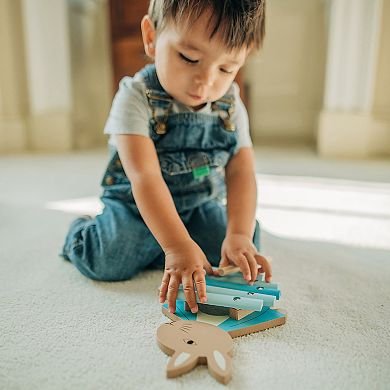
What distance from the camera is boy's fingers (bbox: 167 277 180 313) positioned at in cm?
53

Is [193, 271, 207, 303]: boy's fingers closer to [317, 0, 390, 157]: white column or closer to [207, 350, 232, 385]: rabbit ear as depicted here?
[207, 350, 232, 385]: rabbit ear

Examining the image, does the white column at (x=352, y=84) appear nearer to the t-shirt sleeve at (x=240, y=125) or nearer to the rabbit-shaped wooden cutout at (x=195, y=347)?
the t-shirt sleeve at (x=240, y=125)

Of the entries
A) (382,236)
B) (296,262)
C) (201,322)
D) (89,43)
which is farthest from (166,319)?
(89,43)

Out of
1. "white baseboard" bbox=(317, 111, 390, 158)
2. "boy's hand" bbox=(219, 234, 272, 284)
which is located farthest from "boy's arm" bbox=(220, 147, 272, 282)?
"white baseboard" bbox=(317, 111, 390, 158)

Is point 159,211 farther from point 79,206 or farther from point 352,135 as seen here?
point 352,135

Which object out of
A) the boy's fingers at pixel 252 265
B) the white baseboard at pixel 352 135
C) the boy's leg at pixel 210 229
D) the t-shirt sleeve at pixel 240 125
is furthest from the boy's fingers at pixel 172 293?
the white baseboard at pixel 352 135

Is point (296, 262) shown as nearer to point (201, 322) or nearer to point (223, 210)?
point (223, 210)

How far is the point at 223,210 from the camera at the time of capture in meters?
0.79

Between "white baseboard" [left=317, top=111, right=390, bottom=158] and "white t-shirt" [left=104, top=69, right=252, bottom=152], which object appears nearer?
"white t-shirt" [left=104, top=69, right=252, bottom=152]

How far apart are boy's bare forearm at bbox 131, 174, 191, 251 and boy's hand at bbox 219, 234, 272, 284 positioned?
64 mm

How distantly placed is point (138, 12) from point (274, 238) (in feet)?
3.89

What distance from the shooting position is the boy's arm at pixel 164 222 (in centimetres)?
53

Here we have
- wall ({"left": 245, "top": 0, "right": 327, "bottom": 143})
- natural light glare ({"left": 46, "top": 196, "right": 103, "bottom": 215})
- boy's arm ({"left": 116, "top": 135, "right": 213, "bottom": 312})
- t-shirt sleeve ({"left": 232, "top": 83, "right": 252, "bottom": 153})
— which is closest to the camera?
boy's arm ({"left": 116, "top": 135, "right": 213, "bottom": 312})

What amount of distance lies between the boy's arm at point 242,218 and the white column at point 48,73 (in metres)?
1.21
